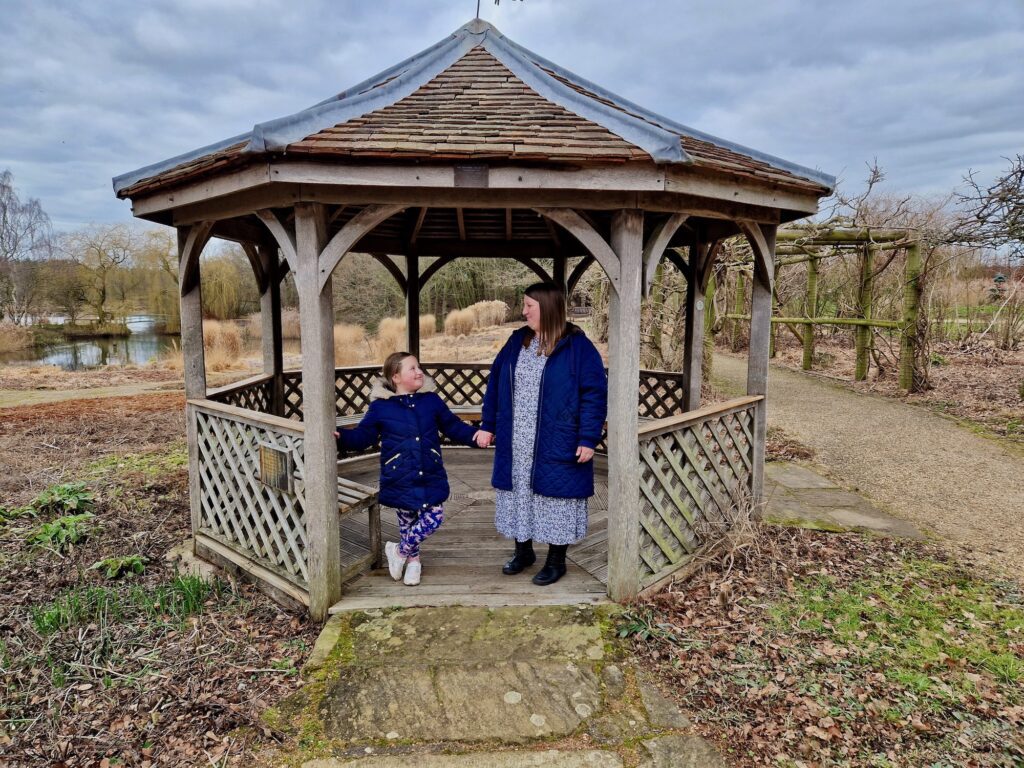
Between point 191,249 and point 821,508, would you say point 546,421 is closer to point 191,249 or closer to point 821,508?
point 191,249

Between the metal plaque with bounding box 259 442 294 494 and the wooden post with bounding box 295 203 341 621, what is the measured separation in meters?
0.19

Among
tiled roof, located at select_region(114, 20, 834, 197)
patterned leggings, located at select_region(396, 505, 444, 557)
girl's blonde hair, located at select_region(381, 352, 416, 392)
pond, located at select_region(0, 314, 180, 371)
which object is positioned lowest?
patterned leggings, located at select_region(396, 505, 444, 557)

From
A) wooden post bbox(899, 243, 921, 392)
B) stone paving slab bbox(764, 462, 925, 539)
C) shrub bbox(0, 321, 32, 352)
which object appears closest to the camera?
stone paving slab bbox(764, 462, 925, 539)

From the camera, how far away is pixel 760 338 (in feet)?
14.4

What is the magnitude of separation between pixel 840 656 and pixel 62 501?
596cm

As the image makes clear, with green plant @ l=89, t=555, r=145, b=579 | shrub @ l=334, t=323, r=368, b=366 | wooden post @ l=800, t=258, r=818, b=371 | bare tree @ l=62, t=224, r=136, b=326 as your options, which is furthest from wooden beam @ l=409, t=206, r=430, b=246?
bare tree @ l=62, t=224, r=136, b=326

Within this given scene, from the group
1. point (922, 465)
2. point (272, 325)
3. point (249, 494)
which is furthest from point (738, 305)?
point (249, 494)

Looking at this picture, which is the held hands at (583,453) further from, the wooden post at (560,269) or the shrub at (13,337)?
the shrub at (13,337)

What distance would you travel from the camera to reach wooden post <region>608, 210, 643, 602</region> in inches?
127

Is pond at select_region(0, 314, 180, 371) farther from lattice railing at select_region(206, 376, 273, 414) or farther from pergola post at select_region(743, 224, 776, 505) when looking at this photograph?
pergola post at select_region(743, 224, 776, 505)

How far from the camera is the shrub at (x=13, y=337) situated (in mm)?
20837

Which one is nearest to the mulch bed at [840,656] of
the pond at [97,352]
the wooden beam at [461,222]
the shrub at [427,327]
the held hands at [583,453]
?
the held hands at [583,453]

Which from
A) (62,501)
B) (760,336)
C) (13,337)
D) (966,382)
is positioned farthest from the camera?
(13,337)

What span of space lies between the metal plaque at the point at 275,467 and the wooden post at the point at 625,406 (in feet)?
6.01
